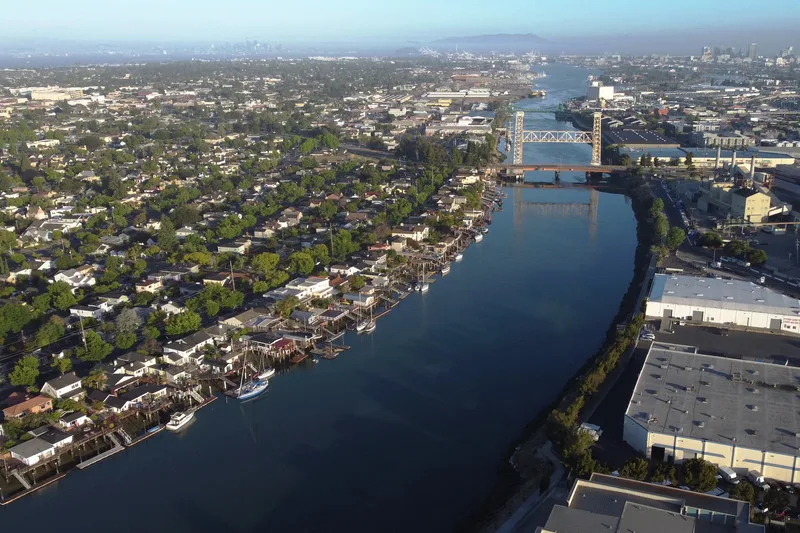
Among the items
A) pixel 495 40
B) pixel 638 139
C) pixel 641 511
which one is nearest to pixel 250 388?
pixel 641 511

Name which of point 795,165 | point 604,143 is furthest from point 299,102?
point 795,165

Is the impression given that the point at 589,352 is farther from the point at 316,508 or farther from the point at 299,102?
the point at 299,102

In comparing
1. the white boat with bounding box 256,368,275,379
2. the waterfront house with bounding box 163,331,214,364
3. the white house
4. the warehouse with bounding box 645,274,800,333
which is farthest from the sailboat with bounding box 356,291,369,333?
the warehouse with bounding box 645,274,800,333

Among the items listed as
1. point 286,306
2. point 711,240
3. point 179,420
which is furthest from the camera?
point 711,240

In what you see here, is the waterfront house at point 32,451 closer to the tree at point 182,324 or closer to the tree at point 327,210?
the tree at point 182,324

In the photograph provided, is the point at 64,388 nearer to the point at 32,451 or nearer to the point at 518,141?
the point at 32,451

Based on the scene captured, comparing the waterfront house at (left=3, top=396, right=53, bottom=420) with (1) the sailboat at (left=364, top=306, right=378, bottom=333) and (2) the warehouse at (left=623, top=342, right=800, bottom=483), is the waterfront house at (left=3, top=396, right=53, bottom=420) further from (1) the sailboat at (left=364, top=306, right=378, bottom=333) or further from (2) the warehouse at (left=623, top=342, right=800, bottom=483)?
(2) the warehouse at (left=623, top=342, right=800, bottom=483)
